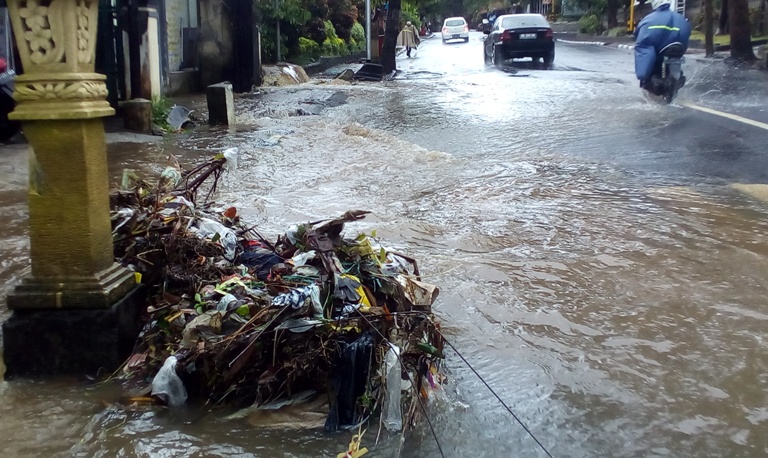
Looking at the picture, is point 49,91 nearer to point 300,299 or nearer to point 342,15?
point 300,299

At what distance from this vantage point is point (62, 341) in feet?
11.3

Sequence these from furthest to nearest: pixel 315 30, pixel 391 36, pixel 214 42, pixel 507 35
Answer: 1. pixel 315 30
2. pixel 507 35
3. pixel 391 36
4. pixel 214 42

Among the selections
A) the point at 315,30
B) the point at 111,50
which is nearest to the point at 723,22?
the point at 315,30

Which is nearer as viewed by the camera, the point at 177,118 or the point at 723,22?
the point at 177,118

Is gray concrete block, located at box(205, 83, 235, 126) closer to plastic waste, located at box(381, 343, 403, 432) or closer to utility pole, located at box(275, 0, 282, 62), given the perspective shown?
plastic waste, located at box(381, 343, 403, 432)

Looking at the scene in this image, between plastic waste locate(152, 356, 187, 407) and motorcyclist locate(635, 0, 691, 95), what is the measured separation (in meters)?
11.2

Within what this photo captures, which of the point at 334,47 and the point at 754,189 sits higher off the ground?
the point at 334,47

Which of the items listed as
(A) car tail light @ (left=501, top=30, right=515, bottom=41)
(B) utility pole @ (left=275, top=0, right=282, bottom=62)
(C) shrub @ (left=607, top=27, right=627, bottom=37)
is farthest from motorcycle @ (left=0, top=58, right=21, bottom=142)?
(C) shrub @ (left=607, top=27, right=627, bottom=37)

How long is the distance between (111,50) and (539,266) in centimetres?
812

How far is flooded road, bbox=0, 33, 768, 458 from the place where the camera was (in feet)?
10.0

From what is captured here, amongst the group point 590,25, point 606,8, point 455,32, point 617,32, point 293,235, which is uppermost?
point 606,8

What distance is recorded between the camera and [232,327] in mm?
3332

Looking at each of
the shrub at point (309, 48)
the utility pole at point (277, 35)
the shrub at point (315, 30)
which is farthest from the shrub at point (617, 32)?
the utility pole at point (277, 35)

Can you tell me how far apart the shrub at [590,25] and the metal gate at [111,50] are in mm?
40347
